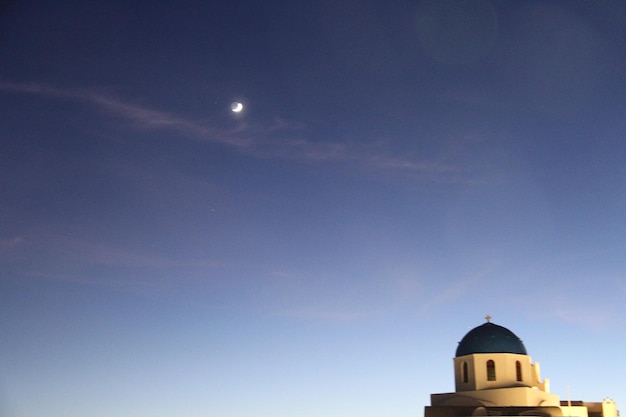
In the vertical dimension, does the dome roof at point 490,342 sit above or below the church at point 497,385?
above

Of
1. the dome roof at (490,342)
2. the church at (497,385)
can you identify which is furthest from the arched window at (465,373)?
the dome roof at (490,342)

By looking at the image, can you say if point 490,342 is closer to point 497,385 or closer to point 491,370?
point 491,370

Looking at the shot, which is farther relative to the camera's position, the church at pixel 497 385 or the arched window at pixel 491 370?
the arched window at pixel 491 370

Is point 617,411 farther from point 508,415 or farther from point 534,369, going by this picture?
point 508,415

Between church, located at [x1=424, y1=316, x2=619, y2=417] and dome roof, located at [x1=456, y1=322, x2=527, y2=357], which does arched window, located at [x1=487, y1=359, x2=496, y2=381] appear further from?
dome roof, located at [x1=456, y1=322, x2=527, y2=357]

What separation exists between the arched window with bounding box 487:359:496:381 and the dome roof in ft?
2.87

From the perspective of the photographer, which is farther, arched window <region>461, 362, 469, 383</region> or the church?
arched window <region>461, 362, 469, 383</region>

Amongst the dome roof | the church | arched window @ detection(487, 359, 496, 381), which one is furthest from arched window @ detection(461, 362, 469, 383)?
arched window @ detection(487, 359, 496, 381)

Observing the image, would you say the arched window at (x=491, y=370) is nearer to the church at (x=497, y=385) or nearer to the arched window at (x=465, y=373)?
the church at (x=497, y=385)

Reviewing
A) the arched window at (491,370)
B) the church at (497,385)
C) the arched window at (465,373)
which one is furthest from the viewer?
the arched window at (465,373)

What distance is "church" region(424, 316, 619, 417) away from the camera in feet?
122

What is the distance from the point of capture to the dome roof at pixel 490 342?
136 ft

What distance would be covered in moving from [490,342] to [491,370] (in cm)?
202

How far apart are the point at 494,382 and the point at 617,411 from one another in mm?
10463
